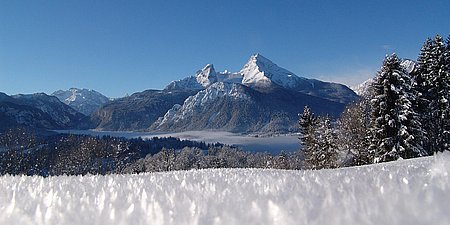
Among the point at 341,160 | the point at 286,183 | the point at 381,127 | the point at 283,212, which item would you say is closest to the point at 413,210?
the point at 283,212

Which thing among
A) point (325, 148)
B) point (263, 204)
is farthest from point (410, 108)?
point (263, 204)

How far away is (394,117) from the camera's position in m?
31.8

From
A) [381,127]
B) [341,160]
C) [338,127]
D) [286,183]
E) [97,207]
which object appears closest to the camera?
[97,207]

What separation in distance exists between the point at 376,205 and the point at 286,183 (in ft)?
2.54

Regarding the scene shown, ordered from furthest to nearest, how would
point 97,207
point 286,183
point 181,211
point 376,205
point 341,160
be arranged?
point 341,160
point 286,183
point 97,207
point 181,211
point 376,205

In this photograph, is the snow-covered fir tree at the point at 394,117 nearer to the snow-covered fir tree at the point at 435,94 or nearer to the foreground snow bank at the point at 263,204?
the snow-covered fir tree at the point at 435,94

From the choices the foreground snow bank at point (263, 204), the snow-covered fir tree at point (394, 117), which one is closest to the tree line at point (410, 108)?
the snow-covered fir tree at point (394, 117)

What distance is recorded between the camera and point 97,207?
87.7 inches

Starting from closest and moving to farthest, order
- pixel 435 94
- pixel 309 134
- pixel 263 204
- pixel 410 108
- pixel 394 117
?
pixel 263 204 → pixel 410 108 → pixel 394 117 → pixel 435 94 → pixel 309 134

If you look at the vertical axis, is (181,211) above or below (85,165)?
above

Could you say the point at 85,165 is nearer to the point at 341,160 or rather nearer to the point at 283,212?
the point at 341,160

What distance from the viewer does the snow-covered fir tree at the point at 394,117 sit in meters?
30.6

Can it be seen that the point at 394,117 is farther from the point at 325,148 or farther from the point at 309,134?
the point at 309,134

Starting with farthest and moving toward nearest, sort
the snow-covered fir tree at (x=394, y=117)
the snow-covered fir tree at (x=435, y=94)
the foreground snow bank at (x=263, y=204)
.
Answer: the snow-covered fir tree at (x=435, y=94) < the snow-covered fir tree at (x=394, y=117) < the foreground snow bank at (x=263, y=204)
